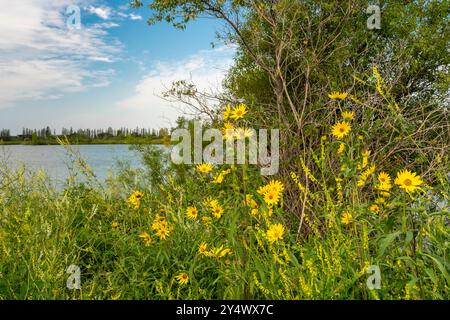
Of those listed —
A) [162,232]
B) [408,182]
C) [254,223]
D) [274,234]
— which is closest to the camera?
[408,182]

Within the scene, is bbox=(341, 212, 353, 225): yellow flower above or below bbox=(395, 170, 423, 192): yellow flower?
below

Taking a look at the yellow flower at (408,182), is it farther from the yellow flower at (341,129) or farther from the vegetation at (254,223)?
the yellow flower at (341,129)

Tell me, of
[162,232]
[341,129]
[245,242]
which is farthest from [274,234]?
[162,232]

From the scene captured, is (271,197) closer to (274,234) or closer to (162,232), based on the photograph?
(274,234)

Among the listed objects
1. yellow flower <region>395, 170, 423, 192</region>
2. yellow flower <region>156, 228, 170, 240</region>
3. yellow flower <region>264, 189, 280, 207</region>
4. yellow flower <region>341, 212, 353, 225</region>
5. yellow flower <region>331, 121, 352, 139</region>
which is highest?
yellow flower <region>331, 121, 352, 139</region>

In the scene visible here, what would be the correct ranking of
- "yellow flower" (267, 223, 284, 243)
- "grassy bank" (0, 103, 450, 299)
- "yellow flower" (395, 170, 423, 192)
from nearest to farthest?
1. "yellow flower" (395, 170, 423, 192)
2. "grassy bank" (0, 103, 450, 299)
3. "yellow flower" (267, 223, 284, 243)

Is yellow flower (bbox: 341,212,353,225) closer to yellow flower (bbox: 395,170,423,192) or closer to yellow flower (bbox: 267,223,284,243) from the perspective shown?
yellow flower (bbox: 267,223,284,243)

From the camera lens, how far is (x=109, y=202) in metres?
4.91

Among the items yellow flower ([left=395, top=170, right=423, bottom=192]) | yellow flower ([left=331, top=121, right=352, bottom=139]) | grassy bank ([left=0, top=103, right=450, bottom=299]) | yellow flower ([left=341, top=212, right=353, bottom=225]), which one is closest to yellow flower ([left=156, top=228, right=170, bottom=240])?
grassy bank ([left=0, top=103, right=450, bottom=299])

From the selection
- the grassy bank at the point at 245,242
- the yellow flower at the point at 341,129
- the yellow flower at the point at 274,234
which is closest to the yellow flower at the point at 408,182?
the grassy bank at the point at 245,242

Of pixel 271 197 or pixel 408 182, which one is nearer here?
pixel 408 182

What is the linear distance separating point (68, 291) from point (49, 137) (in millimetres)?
1872
